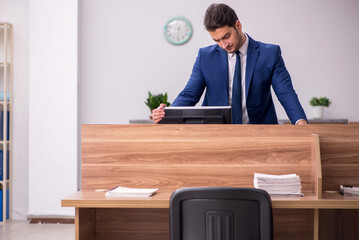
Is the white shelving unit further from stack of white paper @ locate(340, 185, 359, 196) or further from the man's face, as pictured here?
stack of white paper @ locate(340, 185, 359, 196)

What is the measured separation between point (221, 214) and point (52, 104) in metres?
3.34

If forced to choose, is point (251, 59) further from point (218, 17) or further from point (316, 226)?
point (316, 226)

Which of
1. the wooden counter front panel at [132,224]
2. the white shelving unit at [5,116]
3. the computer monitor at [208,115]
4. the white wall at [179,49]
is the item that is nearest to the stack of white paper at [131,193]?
the wooden counter front panel at [132,224]

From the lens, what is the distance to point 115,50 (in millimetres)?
4645

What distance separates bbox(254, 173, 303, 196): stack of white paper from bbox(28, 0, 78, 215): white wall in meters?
2.94

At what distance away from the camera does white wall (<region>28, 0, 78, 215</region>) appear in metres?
4.34

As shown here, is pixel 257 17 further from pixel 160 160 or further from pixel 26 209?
pixel 26 209

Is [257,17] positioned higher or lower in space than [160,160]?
higher

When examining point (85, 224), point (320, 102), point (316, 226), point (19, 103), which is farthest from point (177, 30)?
point (316, 226)

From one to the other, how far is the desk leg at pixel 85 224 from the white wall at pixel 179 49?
2.62 m

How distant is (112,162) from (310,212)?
3.34ft

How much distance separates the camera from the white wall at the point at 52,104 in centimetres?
434

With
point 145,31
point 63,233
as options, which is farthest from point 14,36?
point 63,233

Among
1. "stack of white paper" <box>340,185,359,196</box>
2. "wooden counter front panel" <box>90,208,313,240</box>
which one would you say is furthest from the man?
"wooden counter front panel" <box>90,208,313,240</box>
